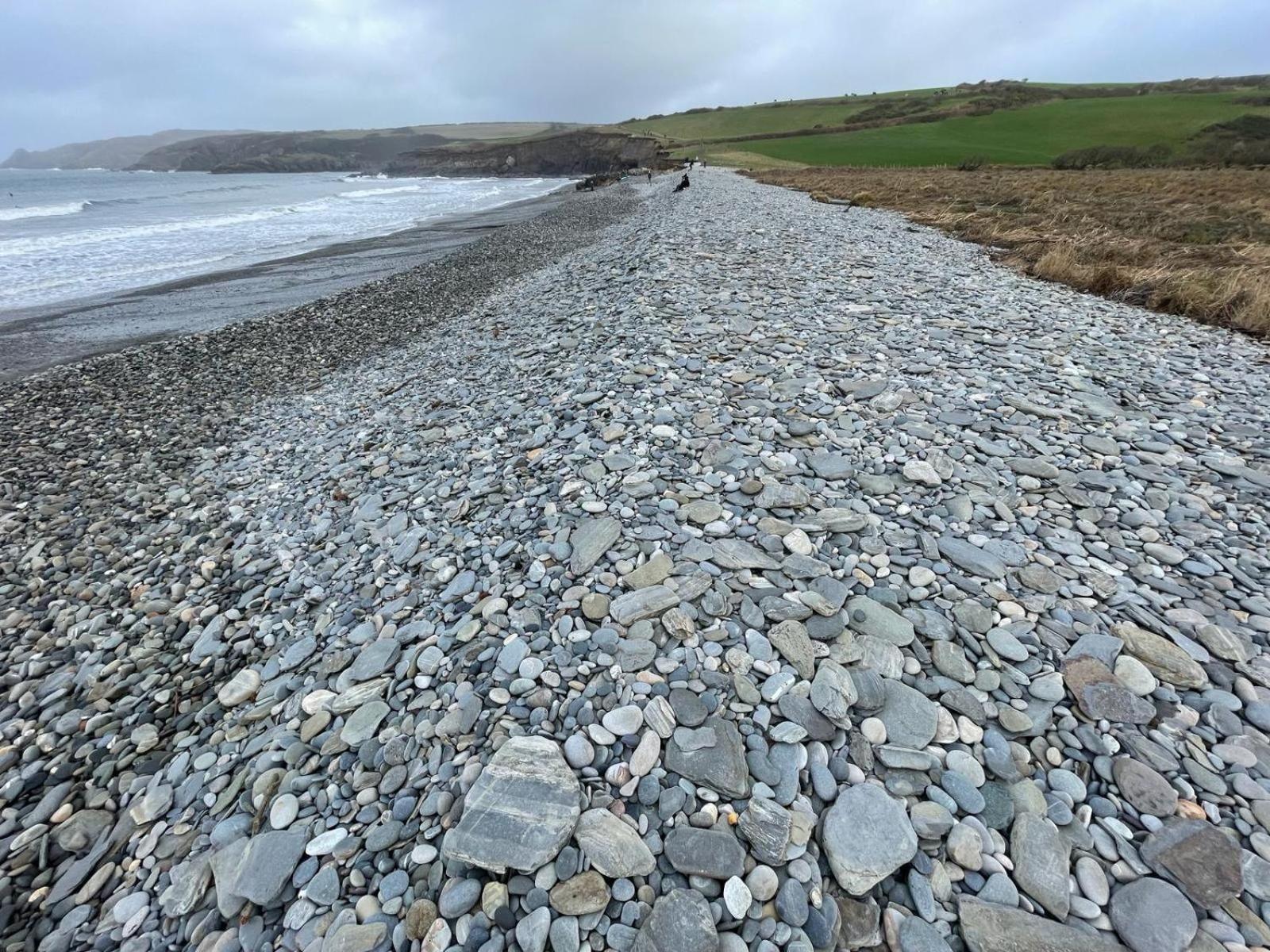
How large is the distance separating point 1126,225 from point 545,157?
10045 centimetres

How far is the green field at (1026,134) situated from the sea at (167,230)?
1321 inches

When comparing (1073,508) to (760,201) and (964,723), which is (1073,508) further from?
(760,201)

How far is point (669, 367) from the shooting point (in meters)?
6.27

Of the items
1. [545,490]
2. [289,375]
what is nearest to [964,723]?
[545,490]

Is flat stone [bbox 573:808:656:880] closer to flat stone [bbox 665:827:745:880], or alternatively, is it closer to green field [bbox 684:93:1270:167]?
flat stone [bbox 665:827:745:880]

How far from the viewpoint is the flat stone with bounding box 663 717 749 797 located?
238cm

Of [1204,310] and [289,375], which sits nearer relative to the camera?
[1204,310]

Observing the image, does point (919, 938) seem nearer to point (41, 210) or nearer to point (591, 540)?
point (591, 540)

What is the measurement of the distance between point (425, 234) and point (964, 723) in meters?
31.3

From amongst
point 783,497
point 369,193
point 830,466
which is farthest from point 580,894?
point 369,193

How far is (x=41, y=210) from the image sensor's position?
44.6 m

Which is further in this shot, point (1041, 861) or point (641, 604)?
point (641, 604)

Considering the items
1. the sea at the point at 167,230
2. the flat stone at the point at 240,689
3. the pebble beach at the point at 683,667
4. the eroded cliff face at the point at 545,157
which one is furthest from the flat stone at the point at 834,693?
the eroded cliff face at the point at 545,157

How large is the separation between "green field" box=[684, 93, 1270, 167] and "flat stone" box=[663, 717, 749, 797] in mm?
56040
